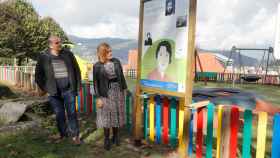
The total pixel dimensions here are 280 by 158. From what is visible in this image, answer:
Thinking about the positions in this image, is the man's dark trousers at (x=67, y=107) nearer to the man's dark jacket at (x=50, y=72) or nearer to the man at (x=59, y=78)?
the man at (x=59, y=78)

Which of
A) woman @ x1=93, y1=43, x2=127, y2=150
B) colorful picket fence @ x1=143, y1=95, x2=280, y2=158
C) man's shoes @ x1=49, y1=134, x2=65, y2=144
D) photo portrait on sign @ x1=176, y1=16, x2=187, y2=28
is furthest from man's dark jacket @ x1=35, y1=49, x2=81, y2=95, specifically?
photo portrait on sign @ x1=176, y1=16, x2=187, y2=28

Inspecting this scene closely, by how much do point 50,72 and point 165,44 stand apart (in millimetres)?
2002

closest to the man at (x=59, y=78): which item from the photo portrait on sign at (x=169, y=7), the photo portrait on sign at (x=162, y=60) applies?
the photo portrait on sign at (x=162, y=60)

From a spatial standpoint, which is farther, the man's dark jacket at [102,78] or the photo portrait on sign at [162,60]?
the man's dark jacket at [102,78]

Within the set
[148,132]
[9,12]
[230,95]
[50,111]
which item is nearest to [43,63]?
[148,132]

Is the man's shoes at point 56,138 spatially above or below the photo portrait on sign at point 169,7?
below

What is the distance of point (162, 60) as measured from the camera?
449 centimetres

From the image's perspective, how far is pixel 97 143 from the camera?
5.16 metres

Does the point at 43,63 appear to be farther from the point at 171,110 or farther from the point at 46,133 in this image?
the point at 171,110

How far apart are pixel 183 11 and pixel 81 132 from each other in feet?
10.6

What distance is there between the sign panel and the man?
3.98 ft

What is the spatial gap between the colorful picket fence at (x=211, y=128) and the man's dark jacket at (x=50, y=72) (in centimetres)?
128

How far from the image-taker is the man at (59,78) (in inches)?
194

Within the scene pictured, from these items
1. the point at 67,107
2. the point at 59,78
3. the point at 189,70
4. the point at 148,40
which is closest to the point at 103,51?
the point at 148,40
